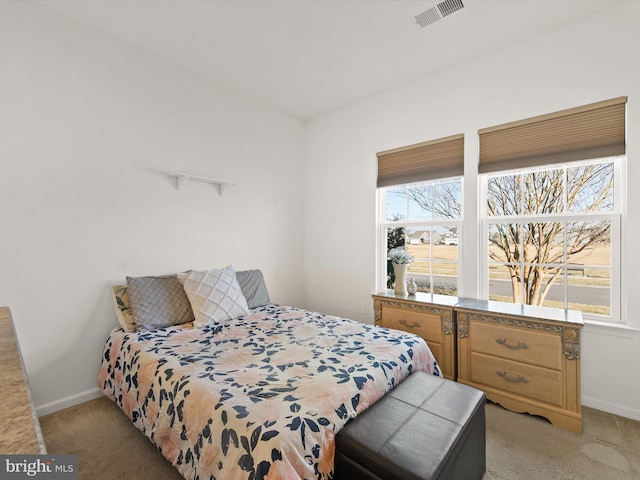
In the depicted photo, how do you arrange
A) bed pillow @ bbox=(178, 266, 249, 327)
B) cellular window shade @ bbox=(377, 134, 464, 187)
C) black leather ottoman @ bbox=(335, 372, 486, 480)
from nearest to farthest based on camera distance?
black leather ottoman @ bbox=(335, 372, 486, 480), bed pillow @ bbox=(178, 266, 249, 327), cellular window shade @ bbox=(377, 134, 464, 187)

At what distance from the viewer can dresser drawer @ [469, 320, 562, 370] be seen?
2.09m

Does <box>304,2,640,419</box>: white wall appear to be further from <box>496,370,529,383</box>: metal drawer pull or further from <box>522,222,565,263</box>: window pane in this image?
<box>496,370,529,383</box>: metal drawer pull

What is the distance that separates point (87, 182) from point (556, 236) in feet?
12.4

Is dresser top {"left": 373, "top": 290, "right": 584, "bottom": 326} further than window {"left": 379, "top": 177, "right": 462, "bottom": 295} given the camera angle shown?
No

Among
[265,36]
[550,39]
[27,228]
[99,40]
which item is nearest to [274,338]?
[27,228]

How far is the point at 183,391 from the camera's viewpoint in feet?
4.92

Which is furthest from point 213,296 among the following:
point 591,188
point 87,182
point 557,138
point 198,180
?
point 591,188

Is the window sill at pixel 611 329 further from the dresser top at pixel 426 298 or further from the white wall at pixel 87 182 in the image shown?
the white wall at pixel 87 182

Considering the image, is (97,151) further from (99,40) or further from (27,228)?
(99,40)

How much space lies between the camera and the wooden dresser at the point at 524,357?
203cm

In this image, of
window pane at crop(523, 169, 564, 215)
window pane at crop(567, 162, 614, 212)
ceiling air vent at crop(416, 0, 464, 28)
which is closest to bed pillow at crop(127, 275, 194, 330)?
ceiling air vent at crop(416, 0, 464, 28)

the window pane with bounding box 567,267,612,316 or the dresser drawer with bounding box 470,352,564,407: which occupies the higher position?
the window pane with bounding box 567,267,612,316

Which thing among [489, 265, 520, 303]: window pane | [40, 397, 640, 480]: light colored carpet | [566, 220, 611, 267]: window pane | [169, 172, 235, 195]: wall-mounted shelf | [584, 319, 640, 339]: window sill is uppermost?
[169, 172, 235, 195]: wall-mounted shelf

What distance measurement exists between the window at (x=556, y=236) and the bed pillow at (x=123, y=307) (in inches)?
117
